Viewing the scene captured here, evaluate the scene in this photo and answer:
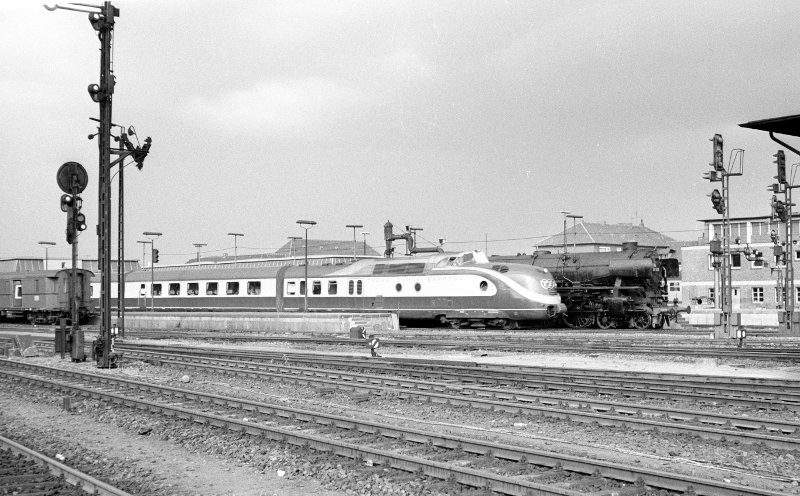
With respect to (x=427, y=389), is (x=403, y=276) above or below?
above

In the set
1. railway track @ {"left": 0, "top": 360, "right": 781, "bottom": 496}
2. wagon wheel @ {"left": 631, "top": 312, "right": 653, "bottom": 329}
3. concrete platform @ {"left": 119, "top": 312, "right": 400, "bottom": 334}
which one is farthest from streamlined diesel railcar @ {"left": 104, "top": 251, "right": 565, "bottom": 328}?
railway track @ {"left": 0, "top": 360, "right": 781, "bottom": 496}

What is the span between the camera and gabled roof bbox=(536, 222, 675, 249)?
321ft

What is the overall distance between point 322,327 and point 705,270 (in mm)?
45989

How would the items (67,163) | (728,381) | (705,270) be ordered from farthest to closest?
→ (705,270), (67,163), (728,381)

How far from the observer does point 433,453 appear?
9273mm

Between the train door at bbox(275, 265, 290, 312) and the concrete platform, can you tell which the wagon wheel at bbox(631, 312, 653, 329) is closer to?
the concrete platform

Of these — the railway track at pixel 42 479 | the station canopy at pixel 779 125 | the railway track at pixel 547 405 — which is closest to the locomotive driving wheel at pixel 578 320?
the railway track at pixel 547 405

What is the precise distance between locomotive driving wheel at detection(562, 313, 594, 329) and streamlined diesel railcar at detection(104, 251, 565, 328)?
6.02 feet

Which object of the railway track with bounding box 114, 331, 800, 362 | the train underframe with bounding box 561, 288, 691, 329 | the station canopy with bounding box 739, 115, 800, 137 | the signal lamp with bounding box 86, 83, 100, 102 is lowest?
the railway track with bounding box 114, 331, 800, 362

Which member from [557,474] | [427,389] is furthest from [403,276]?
[557,474]

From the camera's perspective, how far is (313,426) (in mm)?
11219

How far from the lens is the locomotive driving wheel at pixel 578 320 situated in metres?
37.2

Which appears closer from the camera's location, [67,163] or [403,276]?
[67,163]

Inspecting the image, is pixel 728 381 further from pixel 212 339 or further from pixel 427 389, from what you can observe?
pixel 212 339
